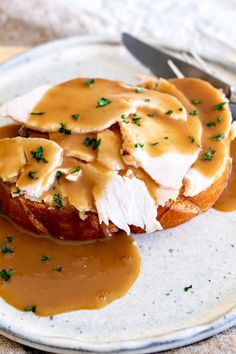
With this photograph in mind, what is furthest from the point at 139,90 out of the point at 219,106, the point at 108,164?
the point at 108,164

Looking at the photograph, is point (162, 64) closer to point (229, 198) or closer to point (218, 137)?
point (218, 137)

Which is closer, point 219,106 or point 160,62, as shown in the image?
Result: point 219,106

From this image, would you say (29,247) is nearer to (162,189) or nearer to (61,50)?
(162,189)

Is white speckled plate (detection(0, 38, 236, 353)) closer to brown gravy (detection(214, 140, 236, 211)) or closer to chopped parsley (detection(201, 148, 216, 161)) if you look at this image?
brown gravy (detection(214, 140, 236, 211))

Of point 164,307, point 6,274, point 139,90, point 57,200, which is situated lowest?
point 6,274

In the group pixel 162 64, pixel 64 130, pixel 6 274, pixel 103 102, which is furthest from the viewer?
pixel 162 64
